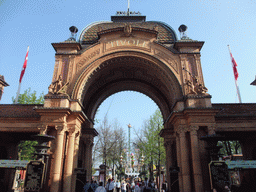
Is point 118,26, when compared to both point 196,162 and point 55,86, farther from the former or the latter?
point 196,162

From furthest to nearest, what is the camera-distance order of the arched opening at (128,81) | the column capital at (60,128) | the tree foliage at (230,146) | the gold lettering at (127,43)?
the tree foliage at (230,146)
the gold lettering at (127,43)
the arched opening at (128,81)
the column capital at (60,128)

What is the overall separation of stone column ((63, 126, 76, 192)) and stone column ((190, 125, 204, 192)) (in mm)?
9247

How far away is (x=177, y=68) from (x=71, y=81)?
32.3 ft

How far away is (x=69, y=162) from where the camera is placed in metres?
14.4

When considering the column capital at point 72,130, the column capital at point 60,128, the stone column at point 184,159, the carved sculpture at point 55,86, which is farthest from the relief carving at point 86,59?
the stone column at point 184,159

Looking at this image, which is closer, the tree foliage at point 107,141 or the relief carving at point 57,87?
the relief carving at point 57,87

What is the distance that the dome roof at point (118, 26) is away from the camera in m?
19.7

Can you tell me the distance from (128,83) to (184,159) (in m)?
11.0

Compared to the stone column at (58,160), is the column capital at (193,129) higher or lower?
higher

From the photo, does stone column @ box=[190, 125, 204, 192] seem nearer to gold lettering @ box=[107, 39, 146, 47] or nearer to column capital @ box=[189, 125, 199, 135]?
column capital @ box=[189, 125, 199, 135]

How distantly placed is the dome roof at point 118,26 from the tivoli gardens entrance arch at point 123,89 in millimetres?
105

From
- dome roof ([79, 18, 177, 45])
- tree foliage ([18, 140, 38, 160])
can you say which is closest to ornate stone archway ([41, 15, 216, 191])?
dome roof ([79, 18, 177, 45])

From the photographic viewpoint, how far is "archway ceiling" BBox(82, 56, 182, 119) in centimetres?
1791

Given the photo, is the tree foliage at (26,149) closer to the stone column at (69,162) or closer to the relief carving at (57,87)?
the relief carving at (57,87)
